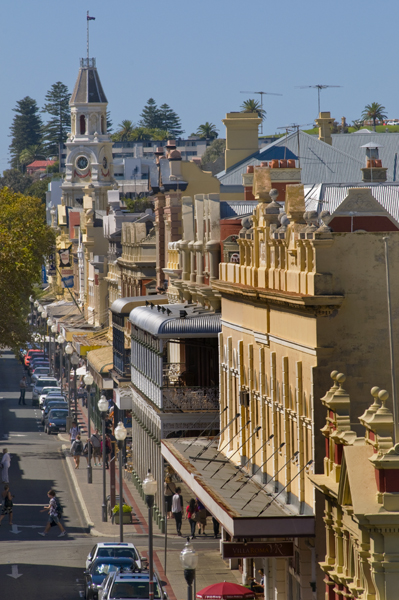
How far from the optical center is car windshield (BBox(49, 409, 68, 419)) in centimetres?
6844

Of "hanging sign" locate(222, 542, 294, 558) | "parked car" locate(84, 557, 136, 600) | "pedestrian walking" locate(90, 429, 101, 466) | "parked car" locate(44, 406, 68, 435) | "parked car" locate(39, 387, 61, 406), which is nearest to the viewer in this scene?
"hanging sign" locate(222, 542, 294, 558)

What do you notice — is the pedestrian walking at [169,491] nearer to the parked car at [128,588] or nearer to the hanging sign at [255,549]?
the parked car at [128,588]

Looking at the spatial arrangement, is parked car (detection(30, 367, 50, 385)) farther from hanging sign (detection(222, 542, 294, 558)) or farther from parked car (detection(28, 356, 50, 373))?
hanging sign (detection(222, 542, 294, 558))

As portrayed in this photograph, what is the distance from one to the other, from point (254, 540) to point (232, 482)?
3.89 metres

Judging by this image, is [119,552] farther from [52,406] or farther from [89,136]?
[89,136]

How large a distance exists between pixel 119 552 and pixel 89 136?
491 ft

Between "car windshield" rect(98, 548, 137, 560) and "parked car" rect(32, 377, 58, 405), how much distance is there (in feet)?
167

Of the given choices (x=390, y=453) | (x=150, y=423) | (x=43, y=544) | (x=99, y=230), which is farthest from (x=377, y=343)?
(x=99, y=230)

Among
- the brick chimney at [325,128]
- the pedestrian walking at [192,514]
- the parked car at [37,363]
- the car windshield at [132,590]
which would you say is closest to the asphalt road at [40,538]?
the pedestrian walking at [192,514]

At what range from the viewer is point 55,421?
224 feet

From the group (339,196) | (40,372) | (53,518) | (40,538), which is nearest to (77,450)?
(53,518)

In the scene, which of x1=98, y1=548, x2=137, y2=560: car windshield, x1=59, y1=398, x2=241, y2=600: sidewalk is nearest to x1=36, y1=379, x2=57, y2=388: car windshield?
x1=59, y1=398, x2=241, y2=600: sidewalk

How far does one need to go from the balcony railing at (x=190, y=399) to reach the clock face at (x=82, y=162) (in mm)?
137346

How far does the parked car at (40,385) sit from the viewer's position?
82.9m
